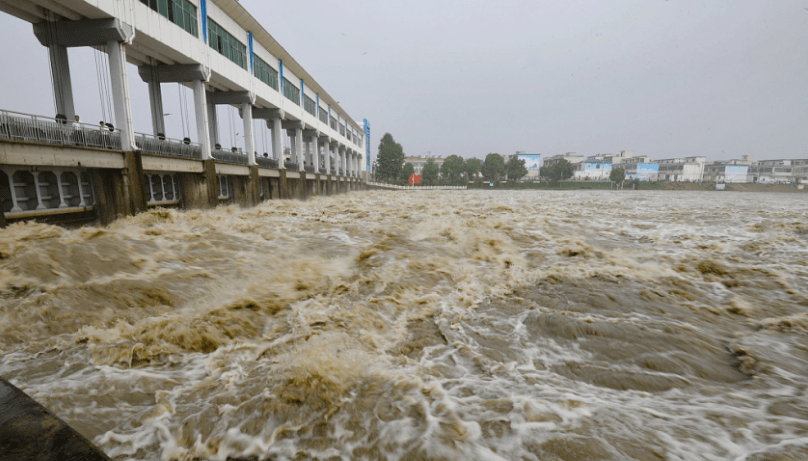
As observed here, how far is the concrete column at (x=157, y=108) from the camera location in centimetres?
1898

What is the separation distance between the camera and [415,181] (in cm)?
10400

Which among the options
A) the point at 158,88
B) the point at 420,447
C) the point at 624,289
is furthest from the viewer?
the point at 158,88

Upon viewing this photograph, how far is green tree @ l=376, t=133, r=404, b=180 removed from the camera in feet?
268

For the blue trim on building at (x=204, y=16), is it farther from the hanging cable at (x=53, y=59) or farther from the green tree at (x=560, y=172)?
the green tree at (x=560, y=172)

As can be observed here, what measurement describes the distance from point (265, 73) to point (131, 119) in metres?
13.9

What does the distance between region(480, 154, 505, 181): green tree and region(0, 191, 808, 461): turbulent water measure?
98.9 meters

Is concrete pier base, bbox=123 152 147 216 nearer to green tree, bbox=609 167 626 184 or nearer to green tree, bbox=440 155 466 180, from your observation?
green tree, bbox=440 155 466 180

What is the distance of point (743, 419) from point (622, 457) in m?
1.22

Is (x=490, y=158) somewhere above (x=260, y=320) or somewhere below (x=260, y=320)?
above

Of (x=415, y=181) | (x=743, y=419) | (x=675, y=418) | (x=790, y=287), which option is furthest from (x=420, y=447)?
(x=415, y=181)

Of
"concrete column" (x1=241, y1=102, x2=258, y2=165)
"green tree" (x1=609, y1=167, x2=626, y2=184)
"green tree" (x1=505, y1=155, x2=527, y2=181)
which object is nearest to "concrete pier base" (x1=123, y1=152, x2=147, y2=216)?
"concrete column" (x1=241, y1=102, x2=258, y2=165)

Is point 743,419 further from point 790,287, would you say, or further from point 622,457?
Answer: point 790,287

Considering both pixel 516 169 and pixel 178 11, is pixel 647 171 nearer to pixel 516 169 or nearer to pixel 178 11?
pixel 516 169

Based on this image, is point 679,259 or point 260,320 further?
point 679,259
